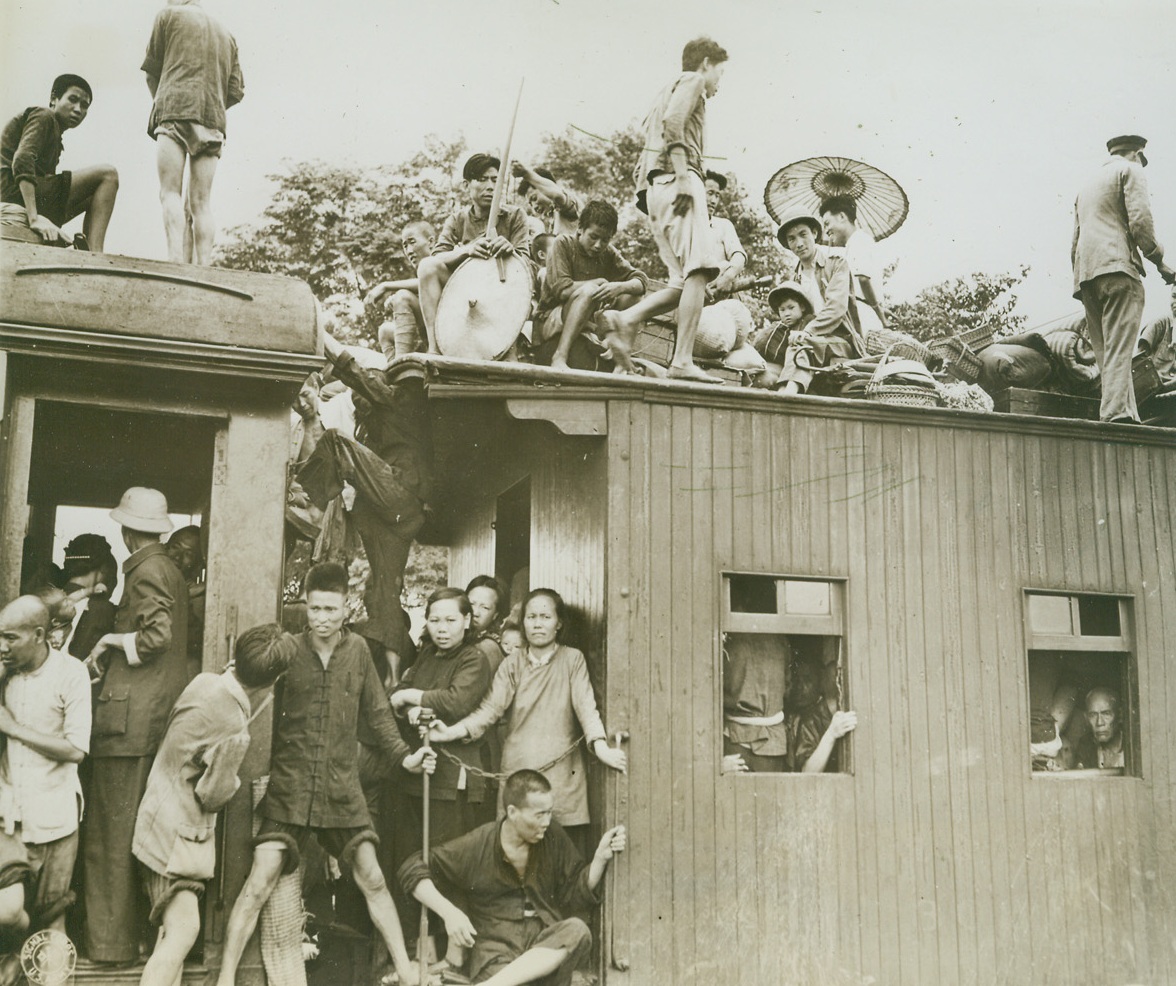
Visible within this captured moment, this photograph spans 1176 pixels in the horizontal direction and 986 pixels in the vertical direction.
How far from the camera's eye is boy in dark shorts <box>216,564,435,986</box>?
637cm

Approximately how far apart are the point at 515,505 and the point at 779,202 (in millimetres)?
3729

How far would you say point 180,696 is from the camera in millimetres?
6543

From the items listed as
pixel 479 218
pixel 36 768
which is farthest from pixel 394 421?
pixel 36 768

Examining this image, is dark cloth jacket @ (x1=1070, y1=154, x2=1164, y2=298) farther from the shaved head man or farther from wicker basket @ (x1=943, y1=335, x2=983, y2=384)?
the shaved head man

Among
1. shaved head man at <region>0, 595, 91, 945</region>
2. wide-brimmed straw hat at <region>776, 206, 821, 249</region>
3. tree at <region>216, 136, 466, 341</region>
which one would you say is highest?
tree at <region>216, 136, 466, 341</region>

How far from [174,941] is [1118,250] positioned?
843cm

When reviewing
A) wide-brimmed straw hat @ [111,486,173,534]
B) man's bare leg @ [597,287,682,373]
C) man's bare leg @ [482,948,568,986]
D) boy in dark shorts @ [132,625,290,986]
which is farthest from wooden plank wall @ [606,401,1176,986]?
wide-brimmed straw hat @ [111,486,173,534]

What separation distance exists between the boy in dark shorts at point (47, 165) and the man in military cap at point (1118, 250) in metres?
7.65

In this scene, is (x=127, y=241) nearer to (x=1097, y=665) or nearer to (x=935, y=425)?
(x=935, y=425)

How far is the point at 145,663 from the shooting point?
21.9ft

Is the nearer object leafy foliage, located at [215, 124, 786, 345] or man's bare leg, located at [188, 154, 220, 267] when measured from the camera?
man's bare leg, located at [188, 154, 220, 267]

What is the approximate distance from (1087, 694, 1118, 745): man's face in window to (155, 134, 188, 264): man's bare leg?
7213 millimetres

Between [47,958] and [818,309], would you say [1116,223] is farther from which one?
[47,958]

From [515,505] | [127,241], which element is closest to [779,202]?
[515,505]
